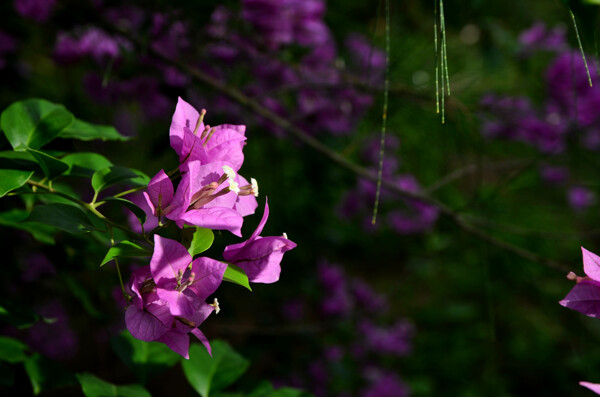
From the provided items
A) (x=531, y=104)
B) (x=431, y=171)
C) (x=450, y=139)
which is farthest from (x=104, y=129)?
(x=431, y=171)

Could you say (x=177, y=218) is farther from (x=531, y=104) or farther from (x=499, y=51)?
(x=531, y=104)

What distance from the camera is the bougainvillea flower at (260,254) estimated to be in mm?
410

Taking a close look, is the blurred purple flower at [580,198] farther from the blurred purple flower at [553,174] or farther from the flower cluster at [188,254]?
the flower cluster at [188,254]

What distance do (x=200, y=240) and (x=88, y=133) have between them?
25cm

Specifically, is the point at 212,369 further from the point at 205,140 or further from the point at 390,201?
the point at 390,201

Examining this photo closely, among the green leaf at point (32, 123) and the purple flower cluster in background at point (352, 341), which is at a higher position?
the green leaf at point (32, 123)

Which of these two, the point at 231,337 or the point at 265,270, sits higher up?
the point at 265,270

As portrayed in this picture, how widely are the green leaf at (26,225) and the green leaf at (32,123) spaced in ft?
0.28

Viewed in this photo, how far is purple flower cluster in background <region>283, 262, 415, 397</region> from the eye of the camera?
5.06ft

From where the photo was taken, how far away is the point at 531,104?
1.74m

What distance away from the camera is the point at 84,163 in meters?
0.57

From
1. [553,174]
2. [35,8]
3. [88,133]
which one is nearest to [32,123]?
[88,133]

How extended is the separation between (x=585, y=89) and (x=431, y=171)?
43.2 inches

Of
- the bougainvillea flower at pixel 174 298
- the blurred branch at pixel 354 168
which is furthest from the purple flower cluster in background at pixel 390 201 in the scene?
the bougainvillea flower at pixel 174 298
